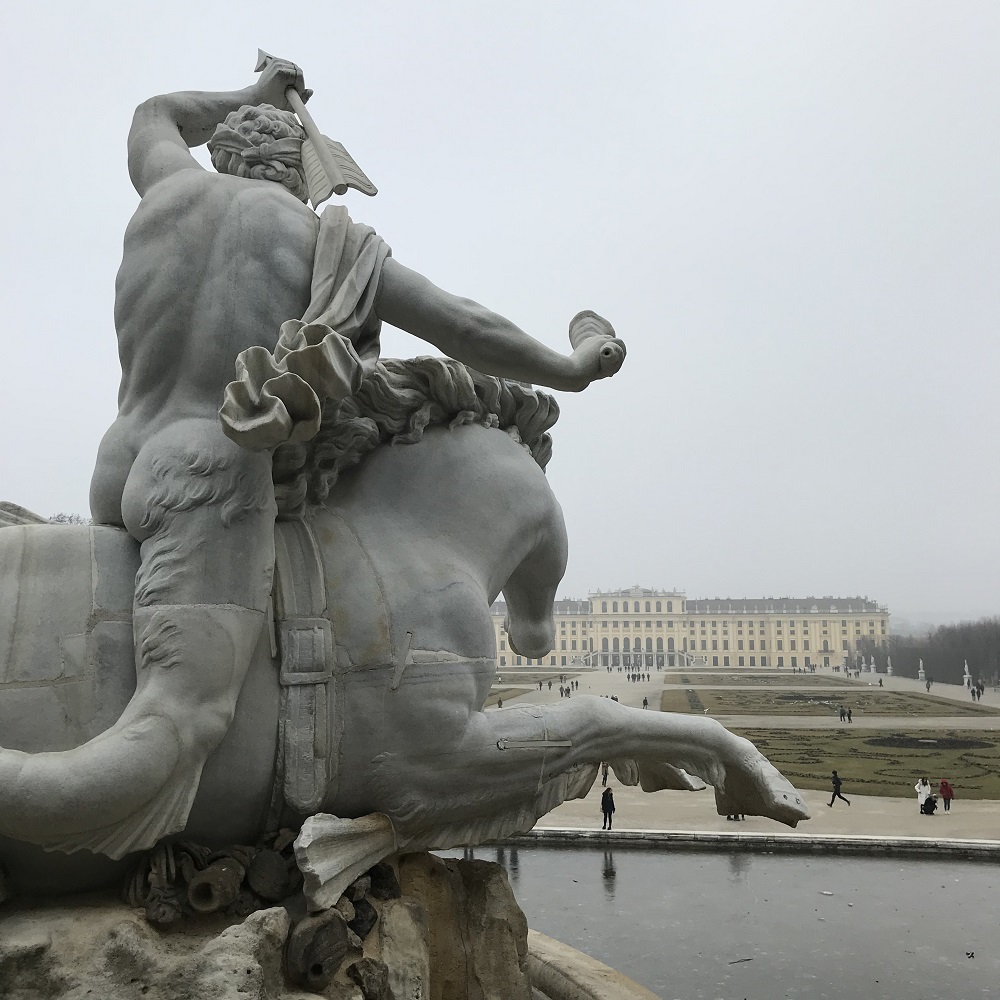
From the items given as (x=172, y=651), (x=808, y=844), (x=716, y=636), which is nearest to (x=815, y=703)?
(x=808, y=844)

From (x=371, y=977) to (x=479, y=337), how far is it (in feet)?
6.42

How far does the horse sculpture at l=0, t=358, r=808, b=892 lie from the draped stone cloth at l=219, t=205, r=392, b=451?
27 centimetres

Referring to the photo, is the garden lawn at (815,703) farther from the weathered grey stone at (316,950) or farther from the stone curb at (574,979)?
the weathered grey stone at (316,950)

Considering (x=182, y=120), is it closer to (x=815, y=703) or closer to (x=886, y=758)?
(x=886, y=758)

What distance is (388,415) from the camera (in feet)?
10.5

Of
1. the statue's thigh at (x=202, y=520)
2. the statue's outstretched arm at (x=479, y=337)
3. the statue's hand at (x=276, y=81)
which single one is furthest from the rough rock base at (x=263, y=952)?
the statue's hand at (x=276, y=81)

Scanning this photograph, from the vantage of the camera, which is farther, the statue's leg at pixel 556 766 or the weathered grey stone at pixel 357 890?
the statue's leg at pixel 556 766

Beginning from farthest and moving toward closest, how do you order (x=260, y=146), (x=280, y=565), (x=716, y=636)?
(x=716, y=636), (x=260, y=146), (x=280, y=565)

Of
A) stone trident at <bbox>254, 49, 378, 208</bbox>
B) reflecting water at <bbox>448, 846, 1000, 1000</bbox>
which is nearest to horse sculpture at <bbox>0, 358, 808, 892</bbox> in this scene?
stone trident at <bbox>254, 49, 378, 208</bbox>

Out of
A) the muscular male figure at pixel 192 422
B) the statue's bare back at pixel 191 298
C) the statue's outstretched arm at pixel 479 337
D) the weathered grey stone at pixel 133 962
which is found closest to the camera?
the weathered grey stone at pixel 133 962

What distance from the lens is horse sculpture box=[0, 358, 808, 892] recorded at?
8.75 feet

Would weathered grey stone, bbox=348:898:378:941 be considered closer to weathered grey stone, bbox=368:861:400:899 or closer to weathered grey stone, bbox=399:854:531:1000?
weathered grey stone, bbox=368:861:400:899

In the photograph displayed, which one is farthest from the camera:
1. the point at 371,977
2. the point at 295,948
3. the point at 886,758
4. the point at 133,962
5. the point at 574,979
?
the point at 886,758

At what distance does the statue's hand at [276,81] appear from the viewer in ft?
11.7
